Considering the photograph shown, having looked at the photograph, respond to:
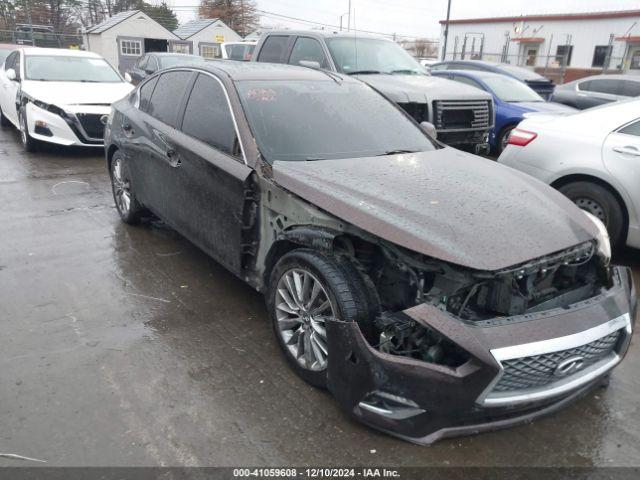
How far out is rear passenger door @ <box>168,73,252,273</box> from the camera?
352 cm

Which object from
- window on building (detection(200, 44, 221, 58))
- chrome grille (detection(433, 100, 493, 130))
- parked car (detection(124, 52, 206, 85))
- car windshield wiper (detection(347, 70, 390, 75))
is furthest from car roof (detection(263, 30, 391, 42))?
window on building (detection(200, 44, 221, 58))

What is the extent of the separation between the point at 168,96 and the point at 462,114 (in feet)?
15.1

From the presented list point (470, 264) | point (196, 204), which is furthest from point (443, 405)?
point (196, 204)

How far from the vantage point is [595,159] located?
4.87 meters

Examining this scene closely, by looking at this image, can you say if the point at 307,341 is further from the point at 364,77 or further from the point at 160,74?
the point at 364,77

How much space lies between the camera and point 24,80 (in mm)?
8883

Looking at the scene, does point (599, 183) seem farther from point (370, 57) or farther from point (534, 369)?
point (370, 57)

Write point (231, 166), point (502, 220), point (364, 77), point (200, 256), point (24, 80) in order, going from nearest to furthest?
point (502, 220), point (231, 166), point (200, 256), point (364, 77), point (24, 80)

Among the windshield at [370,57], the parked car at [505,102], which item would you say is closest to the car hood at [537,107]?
the parked car at [505,102]

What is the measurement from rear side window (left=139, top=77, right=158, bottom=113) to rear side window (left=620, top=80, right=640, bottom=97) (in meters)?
10.6

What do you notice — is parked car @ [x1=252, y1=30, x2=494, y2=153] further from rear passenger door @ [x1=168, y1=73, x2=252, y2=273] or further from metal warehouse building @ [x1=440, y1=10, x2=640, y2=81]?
metal warehouse building @ [x1=440, y1=10, x2=640, y2=81]

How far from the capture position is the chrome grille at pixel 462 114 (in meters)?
7.34

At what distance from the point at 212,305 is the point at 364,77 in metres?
4.90

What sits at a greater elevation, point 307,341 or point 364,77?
point 364,77
